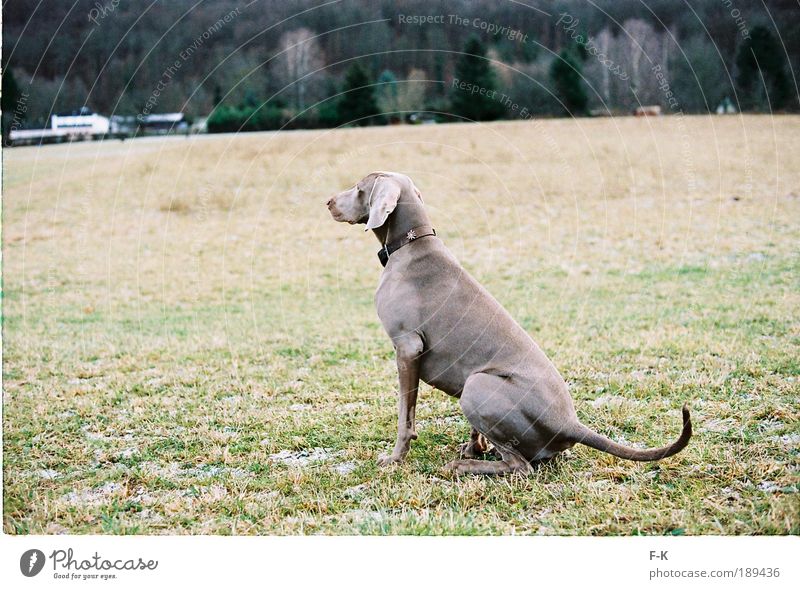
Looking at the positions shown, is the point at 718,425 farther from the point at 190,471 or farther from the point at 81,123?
the point at 81,123

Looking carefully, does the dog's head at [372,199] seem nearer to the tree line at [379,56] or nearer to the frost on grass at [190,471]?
the frost on grass at [190,471]

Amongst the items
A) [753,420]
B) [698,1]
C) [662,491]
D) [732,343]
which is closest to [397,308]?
[662,491]

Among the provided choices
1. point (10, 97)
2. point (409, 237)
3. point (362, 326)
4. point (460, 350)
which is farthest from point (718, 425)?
point (10, 97)

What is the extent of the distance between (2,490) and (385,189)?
126 inches

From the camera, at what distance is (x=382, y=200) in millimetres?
4738

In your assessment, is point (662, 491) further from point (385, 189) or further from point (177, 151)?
point (177, 151)

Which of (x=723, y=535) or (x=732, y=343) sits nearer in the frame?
(x=723, y=535)

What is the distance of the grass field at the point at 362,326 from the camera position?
456cm

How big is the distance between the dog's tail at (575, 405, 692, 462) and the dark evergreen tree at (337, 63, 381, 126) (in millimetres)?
8406

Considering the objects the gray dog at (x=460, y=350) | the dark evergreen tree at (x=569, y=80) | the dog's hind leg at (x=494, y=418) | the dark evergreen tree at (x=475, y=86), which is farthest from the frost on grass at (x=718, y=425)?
the dark evergreen tree at (x=569, y=80)

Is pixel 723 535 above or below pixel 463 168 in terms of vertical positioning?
below

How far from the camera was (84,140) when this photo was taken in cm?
1391

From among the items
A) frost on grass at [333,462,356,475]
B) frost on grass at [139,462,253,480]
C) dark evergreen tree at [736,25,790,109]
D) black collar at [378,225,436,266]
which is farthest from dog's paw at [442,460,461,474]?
dark evergreen tree at [736,25,790,109]
